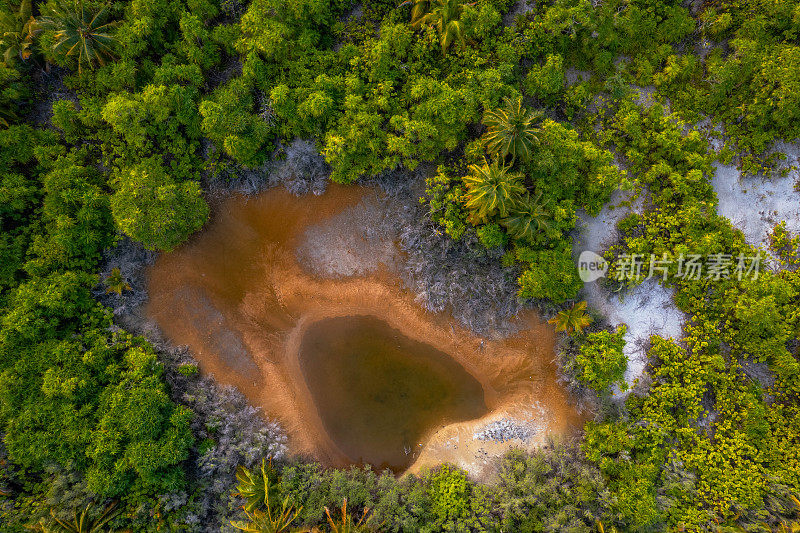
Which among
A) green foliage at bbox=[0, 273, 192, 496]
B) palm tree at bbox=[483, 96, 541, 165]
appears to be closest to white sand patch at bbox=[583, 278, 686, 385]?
palm tree at bbox=[483, 96, 541, 165]

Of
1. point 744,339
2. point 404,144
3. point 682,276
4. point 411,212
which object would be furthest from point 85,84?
point 744,339

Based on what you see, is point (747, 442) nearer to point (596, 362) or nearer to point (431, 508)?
point (596, 362)

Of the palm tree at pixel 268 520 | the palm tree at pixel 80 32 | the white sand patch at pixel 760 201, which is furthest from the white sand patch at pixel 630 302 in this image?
the palm tree at pixel 80 32

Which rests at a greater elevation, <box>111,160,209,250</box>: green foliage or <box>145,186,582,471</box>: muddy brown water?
<box>111,160,209,250</box>: green foliage

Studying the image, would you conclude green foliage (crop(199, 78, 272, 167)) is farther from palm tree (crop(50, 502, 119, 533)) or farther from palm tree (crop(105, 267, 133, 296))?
palm tree (crop(50, 502, 119, 533))

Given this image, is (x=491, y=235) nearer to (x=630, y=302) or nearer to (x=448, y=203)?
(x=448, y=203)

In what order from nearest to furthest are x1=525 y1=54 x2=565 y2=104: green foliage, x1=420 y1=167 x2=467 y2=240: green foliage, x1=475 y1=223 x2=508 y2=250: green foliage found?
x1=475 y1=223 x2=508 y2=250: green foliage → x1=525 y1=54 x2=565 y2=104: green foliage → x1=420 y1=167 x2=467 y2=240: green foliage

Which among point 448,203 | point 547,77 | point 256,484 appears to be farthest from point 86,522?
point 547,77
